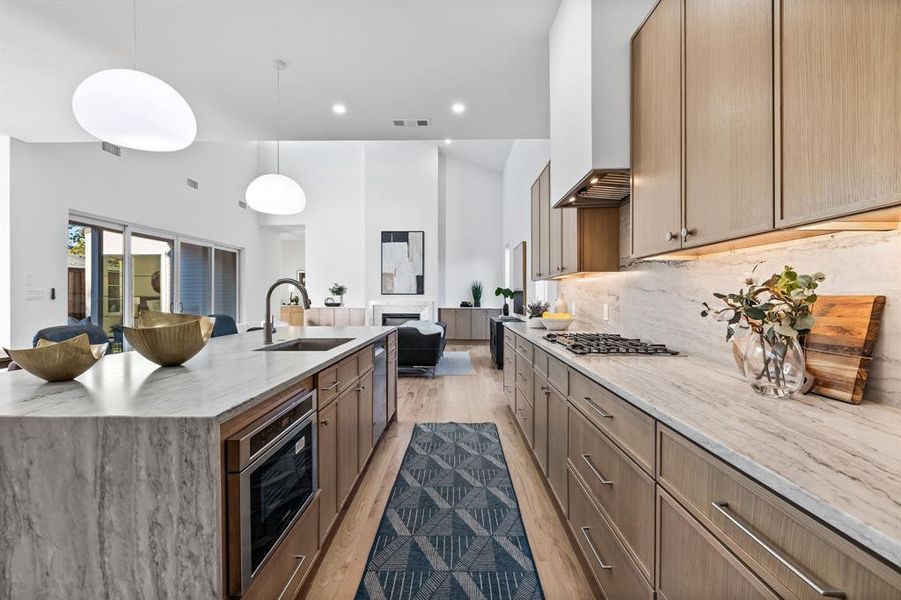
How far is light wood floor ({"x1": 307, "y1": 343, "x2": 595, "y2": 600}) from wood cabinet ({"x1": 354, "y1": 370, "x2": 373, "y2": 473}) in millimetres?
185

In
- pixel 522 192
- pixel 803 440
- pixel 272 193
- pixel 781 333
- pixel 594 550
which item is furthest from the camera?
pixel 522 192

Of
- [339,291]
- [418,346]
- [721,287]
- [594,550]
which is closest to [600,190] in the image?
[721,287]

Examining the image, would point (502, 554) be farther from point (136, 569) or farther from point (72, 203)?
point (72, 203)

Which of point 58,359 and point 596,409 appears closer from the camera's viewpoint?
point 58,359

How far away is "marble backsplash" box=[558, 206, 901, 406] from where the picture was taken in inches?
43.8

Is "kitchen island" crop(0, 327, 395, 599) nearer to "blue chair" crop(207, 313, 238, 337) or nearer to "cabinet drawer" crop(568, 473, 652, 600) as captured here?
"cabinet drawer" crop(568, 473, 652, 600)

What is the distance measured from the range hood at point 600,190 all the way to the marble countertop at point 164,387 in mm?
1563

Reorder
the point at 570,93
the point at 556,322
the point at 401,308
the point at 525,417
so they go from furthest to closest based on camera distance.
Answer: the point at 401,308 → the point at 556,322 → the point at 525,417 → the point at 570,93

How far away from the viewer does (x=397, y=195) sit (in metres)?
9.74

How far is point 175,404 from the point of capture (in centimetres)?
108

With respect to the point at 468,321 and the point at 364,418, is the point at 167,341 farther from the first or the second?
the point at 468,321

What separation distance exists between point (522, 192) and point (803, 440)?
21.9ft

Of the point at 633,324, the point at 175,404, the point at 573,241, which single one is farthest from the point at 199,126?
the point at 633,324

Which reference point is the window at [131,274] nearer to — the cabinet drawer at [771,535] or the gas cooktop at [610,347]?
the gas cooktop at [610,347]
